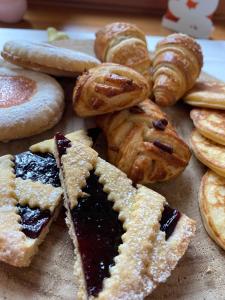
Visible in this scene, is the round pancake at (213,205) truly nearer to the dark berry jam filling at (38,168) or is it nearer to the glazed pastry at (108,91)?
the glazed pastry at (108,91)

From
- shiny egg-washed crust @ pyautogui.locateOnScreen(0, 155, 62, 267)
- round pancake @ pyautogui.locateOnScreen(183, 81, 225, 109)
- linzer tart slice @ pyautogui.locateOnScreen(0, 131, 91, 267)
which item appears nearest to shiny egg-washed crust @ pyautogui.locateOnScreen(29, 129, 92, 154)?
linzer tart slice @ pyautogui.locateOnScreen(0, 131, 91, 267)

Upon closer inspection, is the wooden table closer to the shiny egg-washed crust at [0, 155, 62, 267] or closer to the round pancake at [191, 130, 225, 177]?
the round pancake at [191, 130, 225, 177]

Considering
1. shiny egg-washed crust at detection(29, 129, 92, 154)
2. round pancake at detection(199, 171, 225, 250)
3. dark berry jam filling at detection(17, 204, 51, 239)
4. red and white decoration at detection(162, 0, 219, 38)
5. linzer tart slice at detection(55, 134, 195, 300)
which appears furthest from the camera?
red and white decoration at detection(162, 0, 219, 38)

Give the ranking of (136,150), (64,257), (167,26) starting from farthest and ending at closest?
(167,26) → (136,150) → (64,257)

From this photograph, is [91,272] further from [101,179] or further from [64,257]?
[101,179]

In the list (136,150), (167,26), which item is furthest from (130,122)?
(167,26)

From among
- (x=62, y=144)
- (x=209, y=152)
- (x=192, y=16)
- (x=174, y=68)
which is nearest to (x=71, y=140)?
(x=62, y=144)
